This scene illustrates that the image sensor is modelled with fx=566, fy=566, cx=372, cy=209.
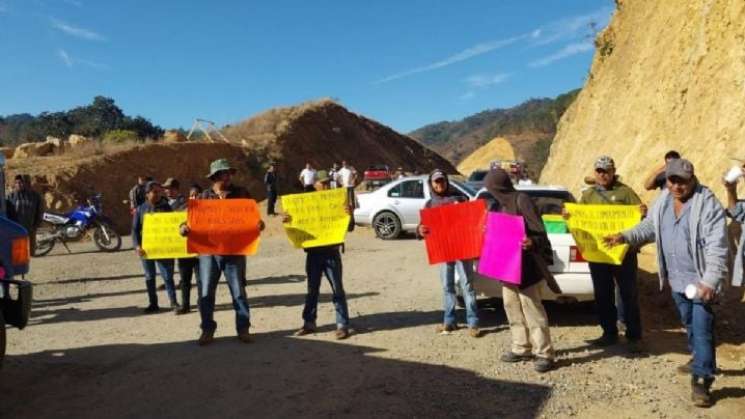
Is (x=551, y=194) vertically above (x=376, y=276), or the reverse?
(x=551, y=194)

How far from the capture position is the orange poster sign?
246 inches

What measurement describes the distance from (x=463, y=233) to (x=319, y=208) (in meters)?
1.67

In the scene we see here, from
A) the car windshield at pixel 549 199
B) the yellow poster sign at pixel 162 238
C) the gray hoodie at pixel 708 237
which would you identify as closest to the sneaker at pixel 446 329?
the car windshield at pixel 549 199

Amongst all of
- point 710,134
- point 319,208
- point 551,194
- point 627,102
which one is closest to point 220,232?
point 319,208

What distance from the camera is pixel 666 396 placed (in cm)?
448

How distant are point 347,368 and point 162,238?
346 cm

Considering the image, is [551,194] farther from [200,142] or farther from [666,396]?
[200,142]

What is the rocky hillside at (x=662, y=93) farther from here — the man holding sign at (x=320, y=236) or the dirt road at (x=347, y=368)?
the man holding sign at (x=320, y=236)

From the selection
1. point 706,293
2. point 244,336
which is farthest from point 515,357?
point 244,336

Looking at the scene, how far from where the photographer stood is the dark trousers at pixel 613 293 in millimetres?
5641

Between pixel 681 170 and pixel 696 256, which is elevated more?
pixel 681 170

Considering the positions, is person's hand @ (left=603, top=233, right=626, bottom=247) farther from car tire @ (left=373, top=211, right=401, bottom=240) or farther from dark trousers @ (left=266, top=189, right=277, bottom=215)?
dark trousers @ (left=266, top=189, right=277, bottom=215)

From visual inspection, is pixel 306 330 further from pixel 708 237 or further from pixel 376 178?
pixel 376 178

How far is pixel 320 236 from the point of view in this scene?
637 cm
